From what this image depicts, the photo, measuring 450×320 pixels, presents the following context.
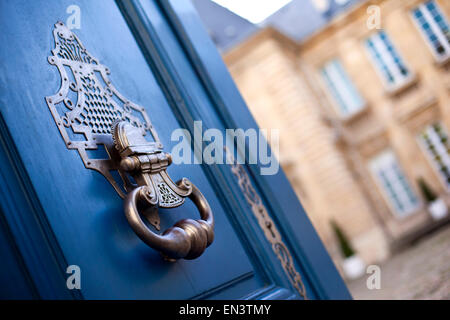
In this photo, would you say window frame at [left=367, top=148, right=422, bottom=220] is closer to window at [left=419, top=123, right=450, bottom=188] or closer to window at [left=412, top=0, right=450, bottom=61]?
window at [left=419, top=123, right=450, bottom=188]

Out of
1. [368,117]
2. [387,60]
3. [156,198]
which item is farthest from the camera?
A: [368,117]

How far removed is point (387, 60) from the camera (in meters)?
11.8

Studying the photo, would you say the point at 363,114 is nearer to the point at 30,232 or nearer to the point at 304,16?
the point at 304,16

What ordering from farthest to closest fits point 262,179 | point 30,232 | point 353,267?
point 353,267, point 262,179, point 30,232

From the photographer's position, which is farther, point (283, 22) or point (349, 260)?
point (283, 22)

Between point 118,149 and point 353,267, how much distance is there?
10109 millimetres

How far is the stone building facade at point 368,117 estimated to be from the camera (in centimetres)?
1099

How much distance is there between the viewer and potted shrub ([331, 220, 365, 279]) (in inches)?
401

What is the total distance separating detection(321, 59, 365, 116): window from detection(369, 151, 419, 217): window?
1.58m

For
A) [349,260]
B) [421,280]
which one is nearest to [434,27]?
[349,260]

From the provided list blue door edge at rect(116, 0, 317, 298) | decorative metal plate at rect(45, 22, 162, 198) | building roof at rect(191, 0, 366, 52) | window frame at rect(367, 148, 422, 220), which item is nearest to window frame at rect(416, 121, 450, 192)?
window frame at rect(367, 148, 422, 220)

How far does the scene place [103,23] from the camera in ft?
3.96
